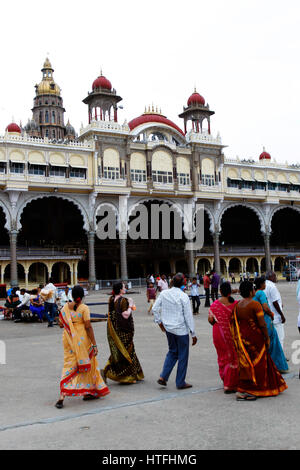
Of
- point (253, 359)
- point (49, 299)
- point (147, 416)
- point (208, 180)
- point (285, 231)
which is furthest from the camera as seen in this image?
point (285, 231)

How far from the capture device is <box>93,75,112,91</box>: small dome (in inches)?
1531

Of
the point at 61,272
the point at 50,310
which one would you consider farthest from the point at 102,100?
the point at 50,310

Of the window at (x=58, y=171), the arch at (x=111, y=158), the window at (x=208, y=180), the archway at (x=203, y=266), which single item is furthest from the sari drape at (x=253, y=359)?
the archway at (x=203, y=266)

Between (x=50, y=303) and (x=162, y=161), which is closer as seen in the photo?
(x=50, y=303)

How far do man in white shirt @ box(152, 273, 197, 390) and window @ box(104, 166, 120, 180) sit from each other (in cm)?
3119

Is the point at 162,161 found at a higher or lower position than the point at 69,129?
lower

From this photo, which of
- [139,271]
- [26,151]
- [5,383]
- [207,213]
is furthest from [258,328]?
[139,271]

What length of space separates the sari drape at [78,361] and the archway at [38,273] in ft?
107

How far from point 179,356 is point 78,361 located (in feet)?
4.68

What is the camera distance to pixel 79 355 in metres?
5.78

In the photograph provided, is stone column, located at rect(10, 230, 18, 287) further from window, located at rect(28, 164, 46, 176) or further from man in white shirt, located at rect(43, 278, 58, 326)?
man in white shirt, located at rect(43, 278, 58, 326)

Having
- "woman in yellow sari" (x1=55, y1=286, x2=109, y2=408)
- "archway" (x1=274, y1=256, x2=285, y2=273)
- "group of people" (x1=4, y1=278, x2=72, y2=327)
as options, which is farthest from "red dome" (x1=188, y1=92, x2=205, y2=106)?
"woman in yellow sari" (x1=55, y1=286, x2=109, y2=408)

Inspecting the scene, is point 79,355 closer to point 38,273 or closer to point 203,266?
point 38,273

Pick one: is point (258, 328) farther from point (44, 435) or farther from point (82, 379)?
point (44, 435)
